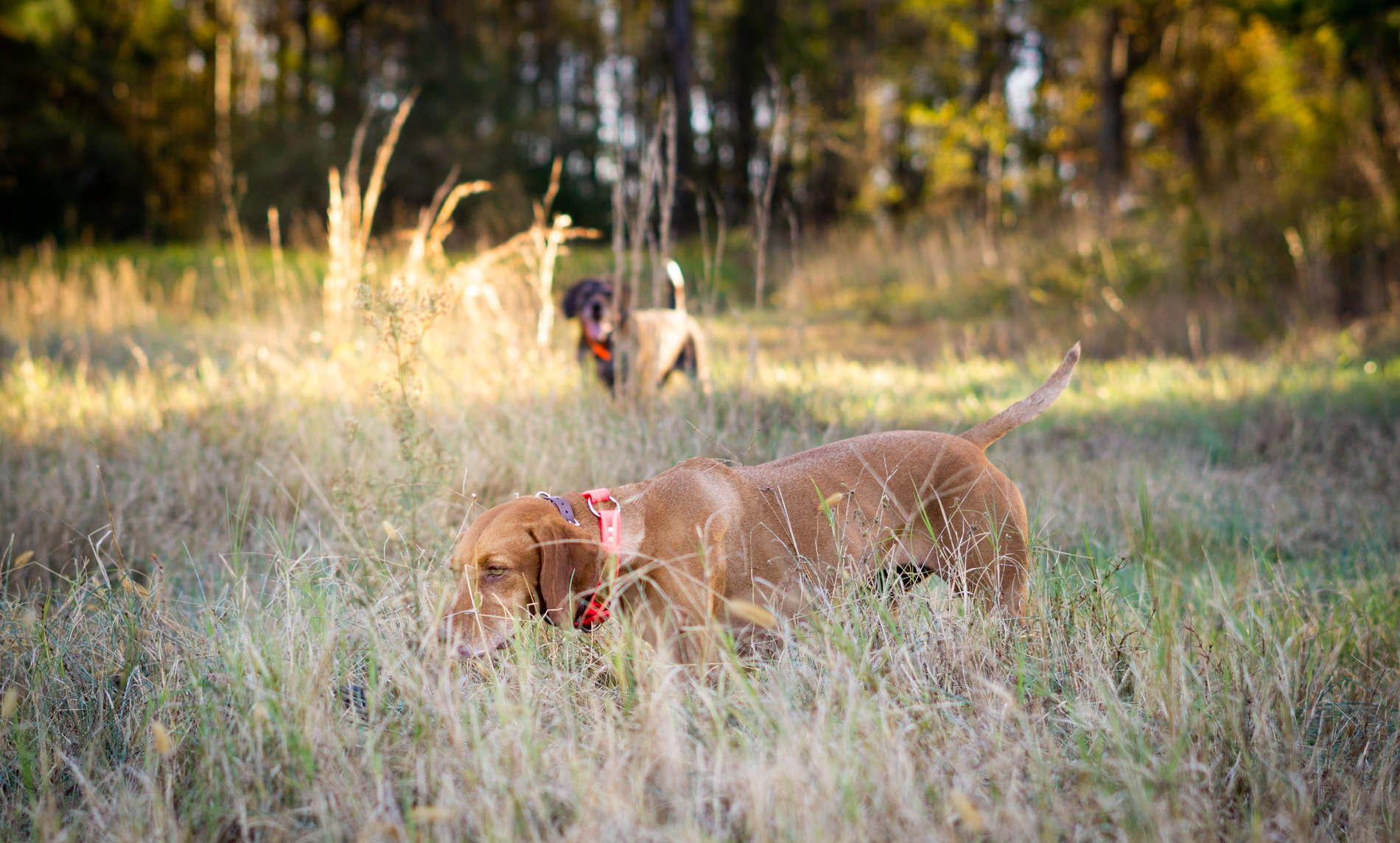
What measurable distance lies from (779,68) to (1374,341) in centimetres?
1926

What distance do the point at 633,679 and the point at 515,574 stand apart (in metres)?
0.41

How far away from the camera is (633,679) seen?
7.00 feet

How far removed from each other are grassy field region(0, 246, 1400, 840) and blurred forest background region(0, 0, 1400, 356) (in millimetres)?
2034

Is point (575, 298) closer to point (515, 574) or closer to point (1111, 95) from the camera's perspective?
point (515, 574)

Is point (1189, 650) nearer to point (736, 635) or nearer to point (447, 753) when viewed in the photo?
point (736, 635)

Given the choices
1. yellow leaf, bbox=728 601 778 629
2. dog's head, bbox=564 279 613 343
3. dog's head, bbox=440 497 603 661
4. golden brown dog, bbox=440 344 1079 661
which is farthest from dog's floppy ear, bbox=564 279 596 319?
yellow leaf, bbox=728 601 778 629

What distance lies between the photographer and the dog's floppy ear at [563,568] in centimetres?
204

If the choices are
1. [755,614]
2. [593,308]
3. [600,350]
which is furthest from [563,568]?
[593,308]

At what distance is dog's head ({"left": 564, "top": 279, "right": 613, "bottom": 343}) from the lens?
5.22 meters

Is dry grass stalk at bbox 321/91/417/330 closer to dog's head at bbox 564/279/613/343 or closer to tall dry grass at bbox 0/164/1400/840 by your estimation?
tall dry grass at bbox 0/164/1400/840

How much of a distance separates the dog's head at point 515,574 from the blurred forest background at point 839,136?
6.85ft

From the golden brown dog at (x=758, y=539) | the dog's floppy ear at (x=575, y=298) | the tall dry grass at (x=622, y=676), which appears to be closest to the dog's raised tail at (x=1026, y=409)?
the golden brown dog at (x=758, y=539)

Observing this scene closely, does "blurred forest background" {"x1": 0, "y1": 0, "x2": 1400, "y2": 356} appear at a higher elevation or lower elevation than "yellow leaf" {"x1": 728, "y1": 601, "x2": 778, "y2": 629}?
higher

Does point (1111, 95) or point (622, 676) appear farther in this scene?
point (1111, 95)
